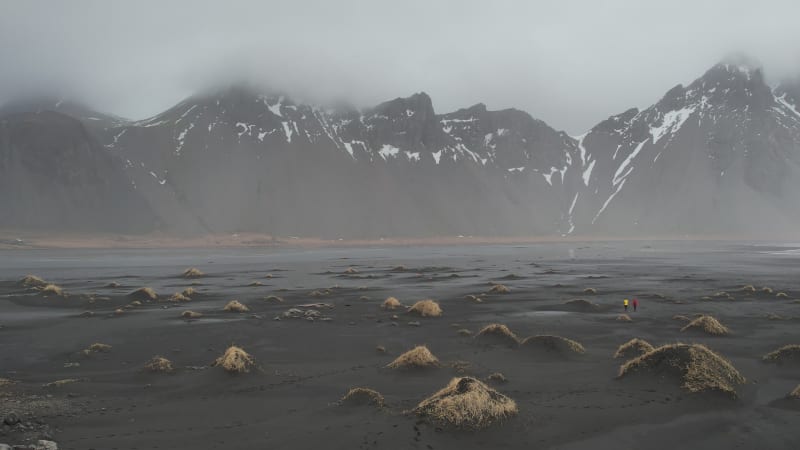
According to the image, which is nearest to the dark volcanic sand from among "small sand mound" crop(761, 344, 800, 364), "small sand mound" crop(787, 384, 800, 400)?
"small sand mound" crop(787, 384, 800, 400)

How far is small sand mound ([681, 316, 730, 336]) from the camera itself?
2414 centimetres

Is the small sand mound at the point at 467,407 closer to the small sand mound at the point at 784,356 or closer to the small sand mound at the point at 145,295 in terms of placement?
the small sand mound at the point at 784,356

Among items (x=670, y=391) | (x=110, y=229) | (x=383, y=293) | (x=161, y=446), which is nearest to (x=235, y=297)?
(x=383, y=293)

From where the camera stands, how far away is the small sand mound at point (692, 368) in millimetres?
15322

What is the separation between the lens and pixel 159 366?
18.5 metres

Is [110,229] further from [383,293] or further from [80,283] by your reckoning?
[383,293]

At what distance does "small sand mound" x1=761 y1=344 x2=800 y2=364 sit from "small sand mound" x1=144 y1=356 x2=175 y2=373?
23.6 m

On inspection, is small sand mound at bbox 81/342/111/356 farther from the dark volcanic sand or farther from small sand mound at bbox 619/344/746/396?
small sand mound at bbox 619/344/746/396

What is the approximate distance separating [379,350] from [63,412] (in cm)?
1193

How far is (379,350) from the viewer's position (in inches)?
856

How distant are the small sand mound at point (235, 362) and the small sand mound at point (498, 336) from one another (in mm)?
11054

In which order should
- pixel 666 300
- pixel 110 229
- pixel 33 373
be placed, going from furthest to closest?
Answer: 1. pixel 110 229
2. pixel 666 300
3. pixel 33 373

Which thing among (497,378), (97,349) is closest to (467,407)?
(497,378)

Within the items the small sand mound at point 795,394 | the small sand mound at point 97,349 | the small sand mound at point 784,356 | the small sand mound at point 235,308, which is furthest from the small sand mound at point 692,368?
the small sand mound at point 235,308
